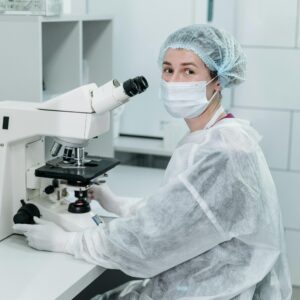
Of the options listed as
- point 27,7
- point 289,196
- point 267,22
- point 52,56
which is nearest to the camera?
point 27,7

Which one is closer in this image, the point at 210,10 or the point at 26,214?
the point at 26,214

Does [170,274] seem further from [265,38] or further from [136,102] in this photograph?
[265,38]

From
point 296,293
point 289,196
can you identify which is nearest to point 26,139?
point 289,196

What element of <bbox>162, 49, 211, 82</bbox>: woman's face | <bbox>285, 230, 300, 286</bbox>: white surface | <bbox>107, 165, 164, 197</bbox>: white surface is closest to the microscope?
<bbox>162, 49, 211, 82</bbox>: woman's face

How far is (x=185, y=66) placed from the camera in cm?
152

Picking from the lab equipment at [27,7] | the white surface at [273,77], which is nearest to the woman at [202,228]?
the lab equipment at [27,7]

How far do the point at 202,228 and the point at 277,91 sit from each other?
53.3 inches

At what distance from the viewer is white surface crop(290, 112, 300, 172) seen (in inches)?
101

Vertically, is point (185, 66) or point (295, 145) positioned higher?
point (185, 66)

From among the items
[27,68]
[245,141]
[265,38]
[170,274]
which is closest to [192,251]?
[170,274]

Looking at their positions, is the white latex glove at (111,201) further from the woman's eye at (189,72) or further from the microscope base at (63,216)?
the woman's eye at (189,72)

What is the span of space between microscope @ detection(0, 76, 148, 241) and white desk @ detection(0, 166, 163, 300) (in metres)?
0.09

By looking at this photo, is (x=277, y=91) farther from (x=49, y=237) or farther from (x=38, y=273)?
(x=38, y=273)

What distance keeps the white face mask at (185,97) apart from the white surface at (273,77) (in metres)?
1.05
